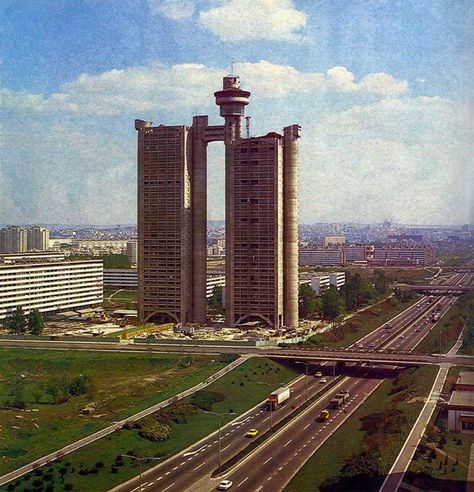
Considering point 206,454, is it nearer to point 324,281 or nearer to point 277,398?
point 277,398

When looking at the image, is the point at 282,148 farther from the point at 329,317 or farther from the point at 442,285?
the point at 442,285

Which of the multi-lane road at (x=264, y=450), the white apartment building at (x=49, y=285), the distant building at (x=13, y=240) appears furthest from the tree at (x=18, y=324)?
the distant building at (x=13, y=240)

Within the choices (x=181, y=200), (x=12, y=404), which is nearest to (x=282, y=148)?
(x=181, y=200)

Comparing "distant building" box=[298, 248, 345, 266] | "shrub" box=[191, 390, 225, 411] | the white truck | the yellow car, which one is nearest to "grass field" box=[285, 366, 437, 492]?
the yellow car

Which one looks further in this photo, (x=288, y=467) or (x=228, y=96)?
(x=228, y=96)

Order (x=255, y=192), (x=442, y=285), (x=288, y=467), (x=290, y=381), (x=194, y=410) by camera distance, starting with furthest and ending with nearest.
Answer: (x=442, y=285) < (x=255, y=192) < (x=290, y=381) < (x=194, y=410) < (x=288, y=467)

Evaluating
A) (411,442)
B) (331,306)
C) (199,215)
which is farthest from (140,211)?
(411,442)
